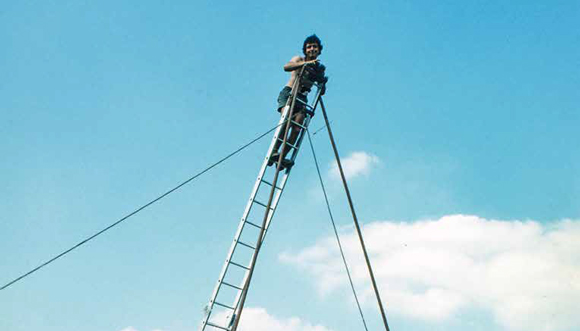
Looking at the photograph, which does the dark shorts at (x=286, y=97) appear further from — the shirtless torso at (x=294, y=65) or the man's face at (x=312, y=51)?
the man's face at (x=312, y=51)

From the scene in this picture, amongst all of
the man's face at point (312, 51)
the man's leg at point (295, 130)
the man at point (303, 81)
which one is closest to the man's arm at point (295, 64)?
the man at point (303, 81)

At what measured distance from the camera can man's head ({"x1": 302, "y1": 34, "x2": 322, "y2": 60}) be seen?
28.9ft

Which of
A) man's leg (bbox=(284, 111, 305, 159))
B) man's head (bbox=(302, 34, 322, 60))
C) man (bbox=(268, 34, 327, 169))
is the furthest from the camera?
man's head (bbox=(302, 34, 322, 60))

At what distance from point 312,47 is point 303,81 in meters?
0.75

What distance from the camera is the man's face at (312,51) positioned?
8812mm

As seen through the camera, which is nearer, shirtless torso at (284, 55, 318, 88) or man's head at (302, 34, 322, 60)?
shirtless torso at (284, 55, 318, 88)

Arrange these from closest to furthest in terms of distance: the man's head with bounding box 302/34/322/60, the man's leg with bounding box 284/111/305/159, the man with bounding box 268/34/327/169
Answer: the man with bounding box 268/34/327/169 → the man's leg with bounding box 284/111/305/159 → the man's head with bounding box 302/34/322/60

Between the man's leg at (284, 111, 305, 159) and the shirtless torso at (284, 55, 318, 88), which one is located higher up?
the shirtless torso at (284, 55, 318, 88)

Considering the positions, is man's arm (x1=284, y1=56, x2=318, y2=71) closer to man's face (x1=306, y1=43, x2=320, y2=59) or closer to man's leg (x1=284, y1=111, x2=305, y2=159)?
man's face (x1=306, y1=43, x2=320, y2=59)

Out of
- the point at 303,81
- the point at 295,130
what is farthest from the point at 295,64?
the point at 295,130

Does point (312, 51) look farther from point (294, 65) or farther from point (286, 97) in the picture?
point (286, 97)

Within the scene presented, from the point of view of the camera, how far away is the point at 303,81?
8.55 meters

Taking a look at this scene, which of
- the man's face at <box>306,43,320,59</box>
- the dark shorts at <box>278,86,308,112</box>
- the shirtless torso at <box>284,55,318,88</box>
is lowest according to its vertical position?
the dark shorts at <box>278,86,308,112</box>

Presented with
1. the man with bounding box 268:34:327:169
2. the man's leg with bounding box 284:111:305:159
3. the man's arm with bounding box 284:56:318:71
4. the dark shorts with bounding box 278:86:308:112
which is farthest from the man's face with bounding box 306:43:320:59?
the man's leg with bounding box 284:111:305:159
